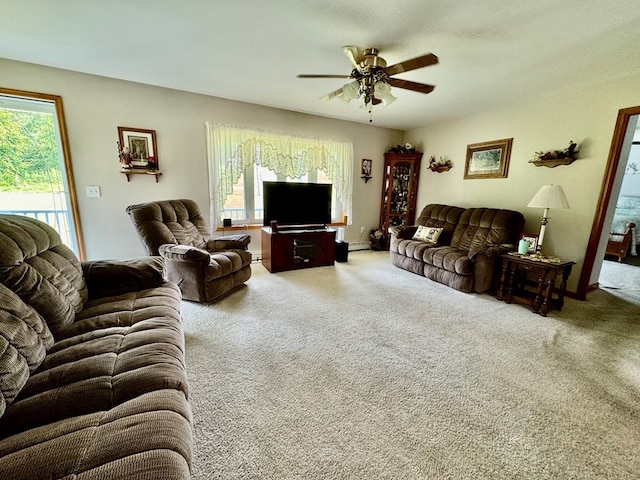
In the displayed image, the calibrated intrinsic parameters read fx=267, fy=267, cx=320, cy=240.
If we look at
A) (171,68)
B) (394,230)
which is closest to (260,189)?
(171,68)

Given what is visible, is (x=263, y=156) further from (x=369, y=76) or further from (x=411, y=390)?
(x=411, y=390)

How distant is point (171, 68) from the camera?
2.81m

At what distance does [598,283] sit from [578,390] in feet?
9.32

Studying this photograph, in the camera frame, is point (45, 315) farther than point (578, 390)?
No

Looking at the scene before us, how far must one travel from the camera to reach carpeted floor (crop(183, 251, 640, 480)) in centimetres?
124

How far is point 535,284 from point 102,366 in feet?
12.9

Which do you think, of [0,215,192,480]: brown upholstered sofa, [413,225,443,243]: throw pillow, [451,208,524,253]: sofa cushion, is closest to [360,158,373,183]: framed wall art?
[413,225,443,243]: throw pillow

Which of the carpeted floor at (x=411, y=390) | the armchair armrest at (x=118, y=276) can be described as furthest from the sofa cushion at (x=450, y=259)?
the armchair armrest at (x=118, y=276)

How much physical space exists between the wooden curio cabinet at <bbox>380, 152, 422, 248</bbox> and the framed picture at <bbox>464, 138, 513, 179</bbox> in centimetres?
100

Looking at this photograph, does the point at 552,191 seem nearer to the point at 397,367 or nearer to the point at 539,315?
the point at 539,315

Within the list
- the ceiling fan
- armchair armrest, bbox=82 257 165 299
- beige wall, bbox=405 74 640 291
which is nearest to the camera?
armchair armrest, bbox=82 257 165 299

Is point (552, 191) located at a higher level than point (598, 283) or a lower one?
higher

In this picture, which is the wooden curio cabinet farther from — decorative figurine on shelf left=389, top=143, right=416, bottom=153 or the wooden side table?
the wooden side table

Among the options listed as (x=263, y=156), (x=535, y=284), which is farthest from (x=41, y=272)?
(x=535, y=284)
